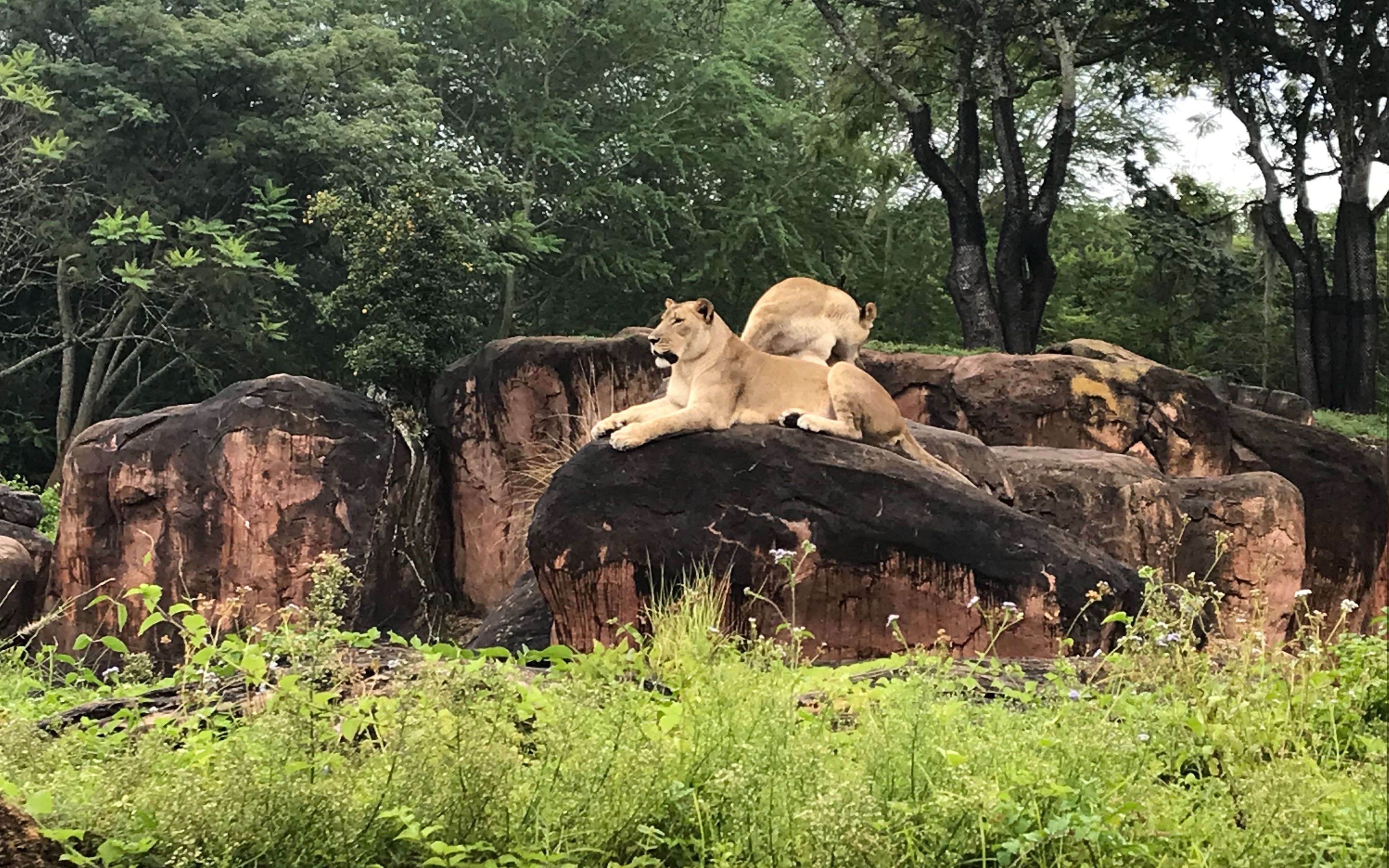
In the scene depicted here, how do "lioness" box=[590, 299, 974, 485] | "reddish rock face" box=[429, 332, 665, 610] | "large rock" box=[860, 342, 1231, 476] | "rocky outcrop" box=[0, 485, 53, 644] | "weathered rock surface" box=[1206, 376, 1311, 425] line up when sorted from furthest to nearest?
"weathered rock surface" box=[1206, 376, 1311, 425] → "reddish rock face" box=[429, 332, 665, 610] → "large rock" box=[860, 342, 1231, 476] → "rocky outcrop" box=[0, 485, 53, 644] → "lioness" box=[590, 299, 974, 485]

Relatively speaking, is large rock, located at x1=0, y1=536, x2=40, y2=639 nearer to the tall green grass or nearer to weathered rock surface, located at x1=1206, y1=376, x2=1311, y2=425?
the tall green grass

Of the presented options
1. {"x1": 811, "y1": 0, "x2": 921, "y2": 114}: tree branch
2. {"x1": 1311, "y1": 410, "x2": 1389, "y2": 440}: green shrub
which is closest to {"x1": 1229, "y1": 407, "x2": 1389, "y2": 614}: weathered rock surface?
{"x1": 1311, "y1": 410, "x2": 1389, "y2": 440}: green shrub

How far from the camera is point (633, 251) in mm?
20766

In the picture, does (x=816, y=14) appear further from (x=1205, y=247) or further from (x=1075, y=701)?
(x=1075, y=701)

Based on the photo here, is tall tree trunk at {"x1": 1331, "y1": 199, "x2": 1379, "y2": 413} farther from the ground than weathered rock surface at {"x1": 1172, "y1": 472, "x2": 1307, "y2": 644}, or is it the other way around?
tall tree trunk at {"x1": 1331, "y1": 199, "x2": 1379, "y2": 413}

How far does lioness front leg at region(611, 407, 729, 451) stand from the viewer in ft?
22.6

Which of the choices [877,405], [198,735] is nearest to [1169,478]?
[877,405]

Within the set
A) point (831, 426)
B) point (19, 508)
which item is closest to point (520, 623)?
point (831, 426)

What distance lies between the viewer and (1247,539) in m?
8.80

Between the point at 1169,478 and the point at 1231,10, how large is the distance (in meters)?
8.86

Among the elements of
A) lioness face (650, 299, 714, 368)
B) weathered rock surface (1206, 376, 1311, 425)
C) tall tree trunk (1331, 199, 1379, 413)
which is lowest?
weathered rock surface (1206, 376, 1311, 425)

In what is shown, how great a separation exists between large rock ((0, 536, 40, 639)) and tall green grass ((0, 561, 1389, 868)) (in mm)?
7733

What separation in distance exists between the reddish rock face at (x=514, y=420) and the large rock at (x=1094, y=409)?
309 cm

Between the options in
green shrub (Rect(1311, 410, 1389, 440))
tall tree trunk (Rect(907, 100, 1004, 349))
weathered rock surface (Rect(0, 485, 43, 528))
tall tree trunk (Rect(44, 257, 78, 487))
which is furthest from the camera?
tall tree trunk (Rect(44, 257, 78, 487))
